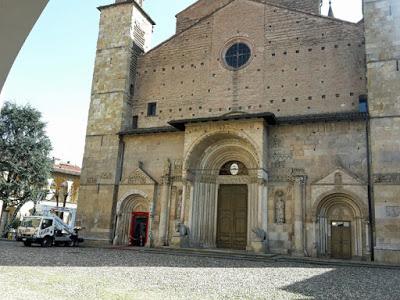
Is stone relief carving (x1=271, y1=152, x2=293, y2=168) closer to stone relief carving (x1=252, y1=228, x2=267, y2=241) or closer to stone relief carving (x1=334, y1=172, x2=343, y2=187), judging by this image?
stone relief carving (x1=334, y1=172, x2=343, y2=187)

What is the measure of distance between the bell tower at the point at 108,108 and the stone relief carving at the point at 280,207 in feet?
27.9

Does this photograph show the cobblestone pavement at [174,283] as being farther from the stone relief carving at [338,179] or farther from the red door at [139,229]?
the red door at [139,229]

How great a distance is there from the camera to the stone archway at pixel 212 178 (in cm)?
1762

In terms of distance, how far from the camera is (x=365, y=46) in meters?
16.5

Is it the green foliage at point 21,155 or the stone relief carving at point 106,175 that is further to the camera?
the green foliage at point 21,155

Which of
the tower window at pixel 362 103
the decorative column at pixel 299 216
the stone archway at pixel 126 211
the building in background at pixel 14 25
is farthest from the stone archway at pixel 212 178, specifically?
the building in background at pixel 14 25

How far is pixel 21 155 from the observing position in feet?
79.7

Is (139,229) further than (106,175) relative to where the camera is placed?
No

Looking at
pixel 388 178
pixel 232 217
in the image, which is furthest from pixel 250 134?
pixel 388 178

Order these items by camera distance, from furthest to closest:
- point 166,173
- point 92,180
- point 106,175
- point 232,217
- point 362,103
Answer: point 92,180, point 106,175, point 166,173, point 232,217, point 362,103

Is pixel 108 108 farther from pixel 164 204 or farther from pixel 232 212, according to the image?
pixel 232 212

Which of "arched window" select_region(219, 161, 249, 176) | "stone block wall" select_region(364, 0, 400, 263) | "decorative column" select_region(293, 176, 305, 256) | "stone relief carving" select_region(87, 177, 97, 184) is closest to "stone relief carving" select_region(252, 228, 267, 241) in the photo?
"decorative column" select_region(293, 176, 305, 256)

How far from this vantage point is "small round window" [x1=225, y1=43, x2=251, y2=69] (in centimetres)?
1959

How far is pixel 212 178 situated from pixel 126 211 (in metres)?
4.96
